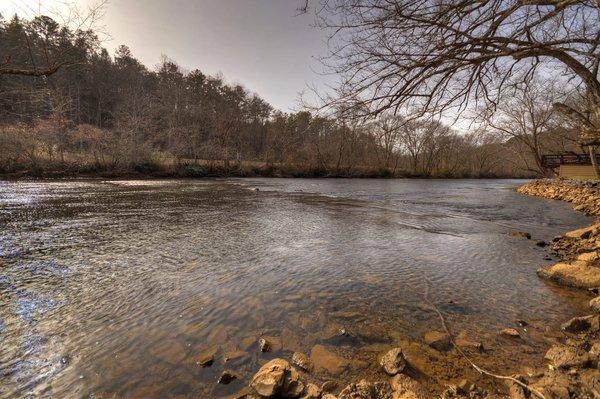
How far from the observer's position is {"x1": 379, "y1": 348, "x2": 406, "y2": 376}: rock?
2.56m

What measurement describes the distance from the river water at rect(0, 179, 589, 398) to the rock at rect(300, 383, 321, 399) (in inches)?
12.5

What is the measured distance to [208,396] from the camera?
7.58 feet

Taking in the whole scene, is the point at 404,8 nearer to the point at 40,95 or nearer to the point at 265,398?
the point at 265,398

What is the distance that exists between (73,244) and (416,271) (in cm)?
706

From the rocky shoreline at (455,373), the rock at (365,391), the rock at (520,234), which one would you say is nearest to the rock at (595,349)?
the rocky shoreline at (455,373)

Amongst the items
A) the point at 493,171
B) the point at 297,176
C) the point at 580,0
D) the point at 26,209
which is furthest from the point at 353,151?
the point at 580,0

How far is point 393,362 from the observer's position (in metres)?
2.62

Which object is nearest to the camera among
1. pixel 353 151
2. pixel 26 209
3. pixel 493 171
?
pixel 26 209

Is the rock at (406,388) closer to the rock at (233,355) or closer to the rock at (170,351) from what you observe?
the rock at (233,355)

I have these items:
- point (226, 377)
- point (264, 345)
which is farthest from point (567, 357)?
point (226, 377)

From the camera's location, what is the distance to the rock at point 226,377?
8.05 feet

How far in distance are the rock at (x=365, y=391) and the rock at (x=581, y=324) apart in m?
2.40

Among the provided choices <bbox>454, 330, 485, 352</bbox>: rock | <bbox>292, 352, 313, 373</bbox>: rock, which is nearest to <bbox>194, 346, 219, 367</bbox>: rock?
<bbox>292, 352, 313, 373</bbox>: rock

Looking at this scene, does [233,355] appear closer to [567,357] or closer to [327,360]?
[327,360]
